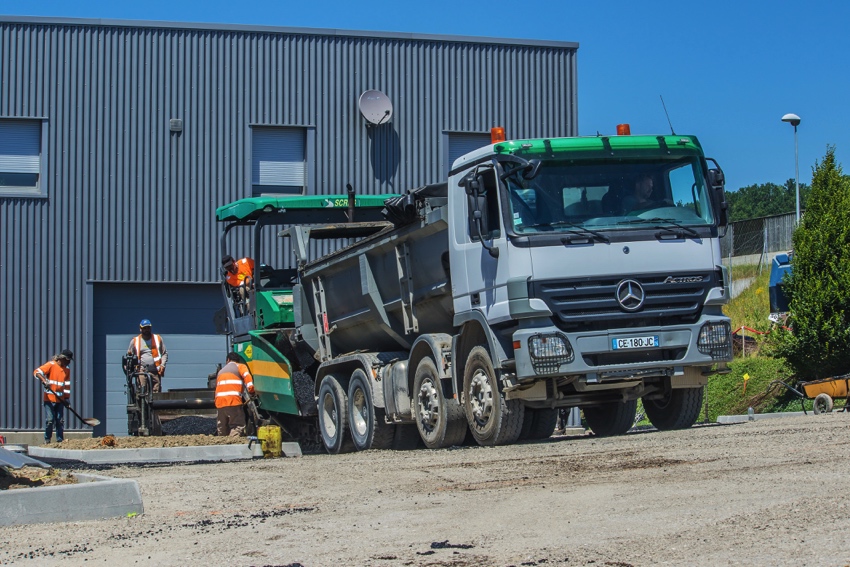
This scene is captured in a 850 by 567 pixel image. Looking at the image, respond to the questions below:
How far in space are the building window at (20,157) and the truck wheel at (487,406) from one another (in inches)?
551

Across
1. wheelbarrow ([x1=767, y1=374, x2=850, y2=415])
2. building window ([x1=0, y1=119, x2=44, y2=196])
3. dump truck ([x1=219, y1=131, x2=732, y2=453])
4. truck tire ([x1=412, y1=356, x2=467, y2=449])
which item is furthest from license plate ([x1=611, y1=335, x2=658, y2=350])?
building window ([x1=0, y1=119, x2=44, y2=196])

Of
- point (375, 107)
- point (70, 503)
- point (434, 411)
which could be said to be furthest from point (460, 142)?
point (70, 503)

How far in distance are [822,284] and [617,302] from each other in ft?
55.6

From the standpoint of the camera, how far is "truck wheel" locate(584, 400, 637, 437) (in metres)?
13.4

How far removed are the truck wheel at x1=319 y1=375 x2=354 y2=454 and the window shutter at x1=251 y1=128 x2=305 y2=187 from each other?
9.52 metres

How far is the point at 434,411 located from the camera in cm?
1284

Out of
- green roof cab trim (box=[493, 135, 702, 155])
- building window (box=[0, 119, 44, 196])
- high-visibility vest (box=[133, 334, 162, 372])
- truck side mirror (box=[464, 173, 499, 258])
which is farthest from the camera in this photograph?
building window (box=[0, 119, 44, 196])

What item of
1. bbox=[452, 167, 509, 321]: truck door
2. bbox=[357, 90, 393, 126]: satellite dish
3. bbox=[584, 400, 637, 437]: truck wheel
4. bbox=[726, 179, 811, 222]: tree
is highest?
bbox=[726, 179, 811, 222]: tree

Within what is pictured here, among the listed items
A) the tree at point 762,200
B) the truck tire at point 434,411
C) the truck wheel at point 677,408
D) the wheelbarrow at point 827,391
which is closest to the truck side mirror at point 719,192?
the truck wheel at point 677,408

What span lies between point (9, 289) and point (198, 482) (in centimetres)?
1381

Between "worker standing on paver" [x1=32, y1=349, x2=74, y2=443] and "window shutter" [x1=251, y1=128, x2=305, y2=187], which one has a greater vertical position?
"window shutter" [x1=251, y1=128, x2=305, y2=187]

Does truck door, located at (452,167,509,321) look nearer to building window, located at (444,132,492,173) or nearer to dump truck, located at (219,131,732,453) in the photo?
dump truck, located at (219,131,732,453)

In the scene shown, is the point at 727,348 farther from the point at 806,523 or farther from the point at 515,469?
the point at 806,523

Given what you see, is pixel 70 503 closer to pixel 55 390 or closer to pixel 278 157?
pixel 55 390
